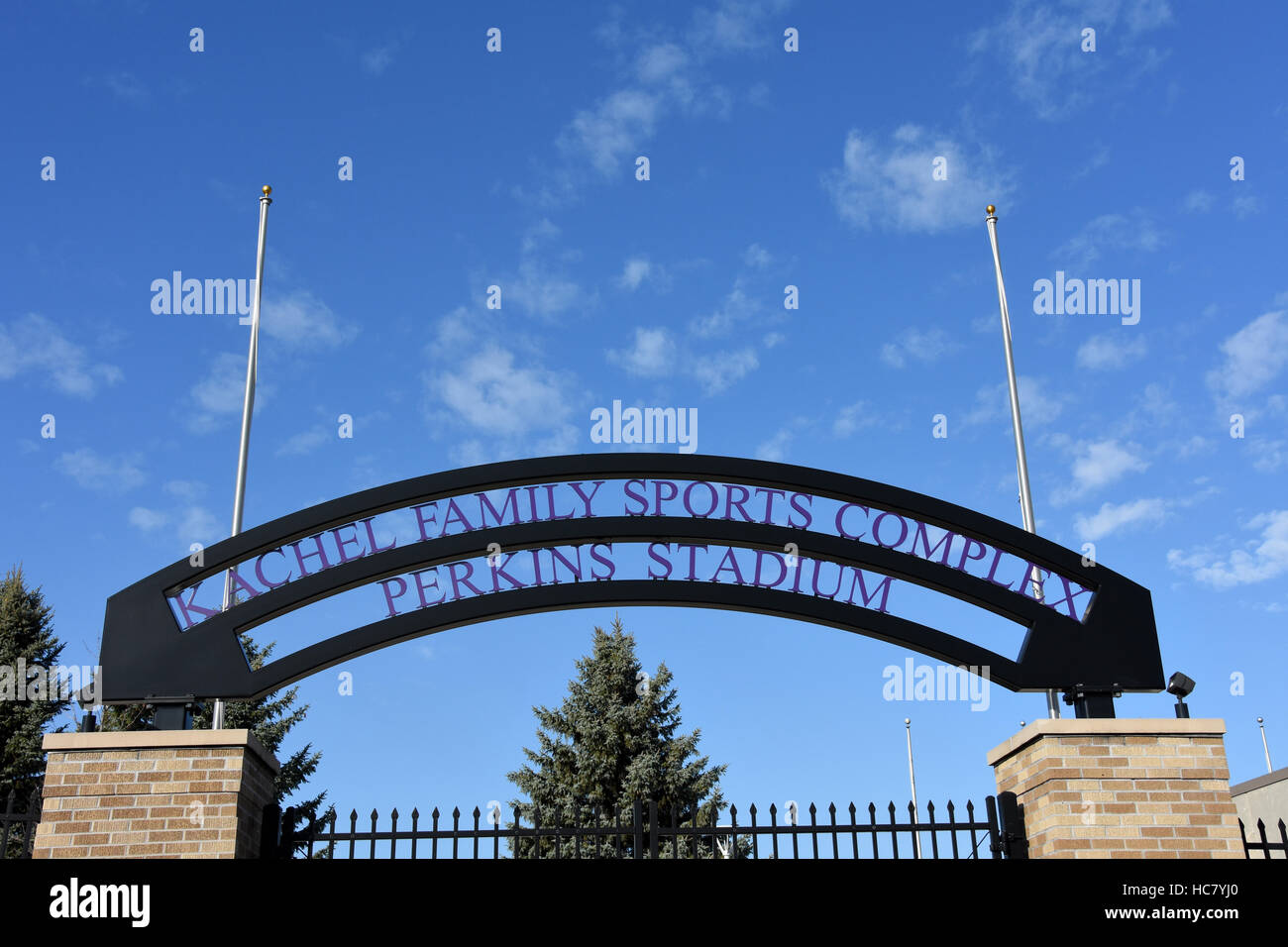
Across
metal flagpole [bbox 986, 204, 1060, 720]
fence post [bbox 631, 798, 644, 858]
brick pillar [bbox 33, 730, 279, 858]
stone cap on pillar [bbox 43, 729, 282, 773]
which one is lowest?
fence post [bbox 631, 798, 644, 858]

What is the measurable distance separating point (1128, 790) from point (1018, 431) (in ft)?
11.6

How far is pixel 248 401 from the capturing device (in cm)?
1011

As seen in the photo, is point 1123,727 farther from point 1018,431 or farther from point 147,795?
point 147,795

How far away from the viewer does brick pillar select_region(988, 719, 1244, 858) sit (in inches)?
294

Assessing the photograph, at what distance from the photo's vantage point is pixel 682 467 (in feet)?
28.1

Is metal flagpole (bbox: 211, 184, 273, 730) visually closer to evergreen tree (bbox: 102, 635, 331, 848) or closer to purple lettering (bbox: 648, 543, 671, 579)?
purple lettering (bbox: 648, 543, 671, 579)

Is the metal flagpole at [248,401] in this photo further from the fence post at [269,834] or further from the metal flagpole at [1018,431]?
the metal flagpole at [1018,431]

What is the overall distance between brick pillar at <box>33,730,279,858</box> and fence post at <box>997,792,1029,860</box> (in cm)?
520

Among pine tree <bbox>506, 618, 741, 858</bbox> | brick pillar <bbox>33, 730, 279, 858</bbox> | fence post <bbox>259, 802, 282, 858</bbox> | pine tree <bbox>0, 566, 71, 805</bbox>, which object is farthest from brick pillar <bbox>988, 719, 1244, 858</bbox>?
pine tree <bbox>0, 566, 71, 805</bbox>

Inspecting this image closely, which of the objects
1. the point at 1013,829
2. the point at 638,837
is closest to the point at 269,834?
the point at 638,837

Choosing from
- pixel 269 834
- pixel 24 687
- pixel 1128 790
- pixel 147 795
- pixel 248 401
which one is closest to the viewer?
pixel 147 795
